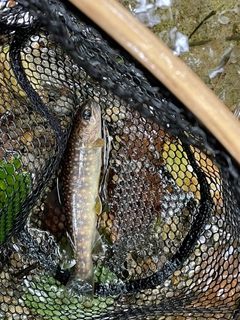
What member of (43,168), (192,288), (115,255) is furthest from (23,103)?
(192,288)

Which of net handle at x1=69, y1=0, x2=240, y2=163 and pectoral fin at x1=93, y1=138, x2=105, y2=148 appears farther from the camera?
pectoral fin at x1=93, y1=138, x2=105, y2=148

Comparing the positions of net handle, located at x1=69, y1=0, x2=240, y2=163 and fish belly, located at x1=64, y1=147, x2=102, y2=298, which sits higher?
net handle, located at x1=69, y1=0, x2=240, y2=163

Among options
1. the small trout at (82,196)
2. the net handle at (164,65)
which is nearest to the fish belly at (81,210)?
the small trout at (82,196)

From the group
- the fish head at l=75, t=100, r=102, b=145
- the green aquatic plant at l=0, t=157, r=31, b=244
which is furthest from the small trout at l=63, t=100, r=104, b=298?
the green aquatic plant at l=0, t=157, r=31, b=244

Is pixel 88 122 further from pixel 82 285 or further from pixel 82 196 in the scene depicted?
pixel 82 285

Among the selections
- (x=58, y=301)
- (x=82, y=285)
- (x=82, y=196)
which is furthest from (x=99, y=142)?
(x=58, y=301)

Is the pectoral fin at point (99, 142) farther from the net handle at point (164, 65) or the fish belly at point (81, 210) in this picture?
the net handle at point (164, 65)

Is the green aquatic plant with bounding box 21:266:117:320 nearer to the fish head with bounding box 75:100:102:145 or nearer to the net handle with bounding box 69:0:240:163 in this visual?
the fish head with bounding box 75:100:102:145
